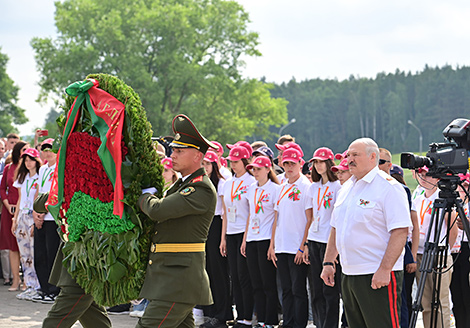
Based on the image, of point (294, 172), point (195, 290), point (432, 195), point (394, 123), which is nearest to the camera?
point (195, 290)

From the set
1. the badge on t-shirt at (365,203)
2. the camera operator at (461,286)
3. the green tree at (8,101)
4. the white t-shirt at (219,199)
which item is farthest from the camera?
the green tree at (8,101)

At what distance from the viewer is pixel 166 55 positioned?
1590 inches

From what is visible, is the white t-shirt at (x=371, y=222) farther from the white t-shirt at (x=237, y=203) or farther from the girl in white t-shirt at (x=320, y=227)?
the white t-shirt at (x=237, y=203)

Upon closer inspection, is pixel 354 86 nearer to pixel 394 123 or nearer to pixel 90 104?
pixel 394 123

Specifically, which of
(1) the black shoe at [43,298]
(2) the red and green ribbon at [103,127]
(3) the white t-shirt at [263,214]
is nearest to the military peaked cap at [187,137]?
(2) the red and green ribbon at [103,127]

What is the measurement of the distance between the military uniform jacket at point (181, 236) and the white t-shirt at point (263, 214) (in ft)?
9.25

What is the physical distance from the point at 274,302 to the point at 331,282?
2560mm

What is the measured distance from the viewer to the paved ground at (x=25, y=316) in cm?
809

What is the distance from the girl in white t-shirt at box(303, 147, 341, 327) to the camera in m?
7.22

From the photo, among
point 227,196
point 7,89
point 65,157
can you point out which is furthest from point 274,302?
point 7,89

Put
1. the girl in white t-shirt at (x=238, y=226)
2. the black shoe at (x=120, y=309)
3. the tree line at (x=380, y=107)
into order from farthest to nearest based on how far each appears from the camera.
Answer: the tree line at (x=380, y=107), the black shoe at (x=120, y=309), the girl in white t-shirt at (x=238, y=226)

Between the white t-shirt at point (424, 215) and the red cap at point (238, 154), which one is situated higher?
the red cap at point (238, 154)

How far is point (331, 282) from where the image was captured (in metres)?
5.41

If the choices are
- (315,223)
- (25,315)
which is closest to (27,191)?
(25,315)
